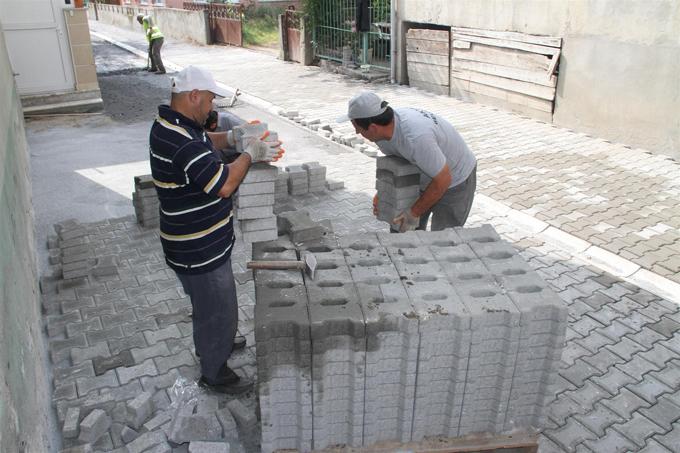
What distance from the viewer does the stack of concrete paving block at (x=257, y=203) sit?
3.86 metres

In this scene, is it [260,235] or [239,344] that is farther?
[239,344]

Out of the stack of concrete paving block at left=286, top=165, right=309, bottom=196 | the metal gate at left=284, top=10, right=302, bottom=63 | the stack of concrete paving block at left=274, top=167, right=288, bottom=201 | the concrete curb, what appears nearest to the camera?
the concrete curb

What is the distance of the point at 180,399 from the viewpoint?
400 cm

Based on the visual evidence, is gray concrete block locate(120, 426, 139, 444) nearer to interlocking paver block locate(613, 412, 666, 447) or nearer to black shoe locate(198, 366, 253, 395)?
black shoe locate(198, 366, 253, 395)

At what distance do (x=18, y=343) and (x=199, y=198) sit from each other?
1288 mm

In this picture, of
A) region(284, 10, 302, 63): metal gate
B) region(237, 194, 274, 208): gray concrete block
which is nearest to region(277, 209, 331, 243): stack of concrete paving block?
region(237, 194, 274, 208): gray concrete block

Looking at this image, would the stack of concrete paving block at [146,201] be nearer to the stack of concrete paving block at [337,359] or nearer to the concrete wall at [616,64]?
the stack of concrete paving block at [337,359]

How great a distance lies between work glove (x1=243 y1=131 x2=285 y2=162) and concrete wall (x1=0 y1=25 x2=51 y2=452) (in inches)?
61.7

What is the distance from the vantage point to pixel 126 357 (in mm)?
4418

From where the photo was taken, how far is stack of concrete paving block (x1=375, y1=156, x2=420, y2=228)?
4520mm

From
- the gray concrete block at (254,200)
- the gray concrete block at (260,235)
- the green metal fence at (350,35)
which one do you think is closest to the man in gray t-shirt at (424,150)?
the gray concrete block at (254,200)

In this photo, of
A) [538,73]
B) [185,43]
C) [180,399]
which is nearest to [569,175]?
[538,73]

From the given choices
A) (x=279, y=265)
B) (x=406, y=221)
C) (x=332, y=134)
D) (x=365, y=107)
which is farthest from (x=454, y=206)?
(x=332, y=134)

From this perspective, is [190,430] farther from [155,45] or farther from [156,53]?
[156,53]
